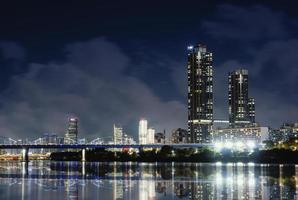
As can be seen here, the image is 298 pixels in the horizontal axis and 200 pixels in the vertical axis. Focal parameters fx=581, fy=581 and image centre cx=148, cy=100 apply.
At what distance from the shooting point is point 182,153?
647 ft

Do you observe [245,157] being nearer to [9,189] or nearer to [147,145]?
[147,145]

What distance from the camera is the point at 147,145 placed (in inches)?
7279

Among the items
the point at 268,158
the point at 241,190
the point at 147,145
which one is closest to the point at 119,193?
the point at 241,190

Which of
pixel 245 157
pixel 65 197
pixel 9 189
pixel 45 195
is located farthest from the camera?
pixel 245 157

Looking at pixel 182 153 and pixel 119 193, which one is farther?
pixel 182 153

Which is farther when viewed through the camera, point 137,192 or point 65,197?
point 137,192

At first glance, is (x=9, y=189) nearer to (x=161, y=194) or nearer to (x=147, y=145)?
(x=161, y=194)

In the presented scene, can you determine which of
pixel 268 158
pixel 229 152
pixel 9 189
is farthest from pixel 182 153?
pixel 9 189

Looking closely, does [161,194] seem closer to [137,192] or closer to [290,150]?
[137,192]

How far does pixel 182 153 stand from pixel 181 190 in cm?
15146

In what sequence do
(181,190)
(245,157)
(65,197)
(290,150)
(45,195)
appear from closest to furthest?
(65,197)
(45,195)
(181,190)
(290,150)
(245,157)

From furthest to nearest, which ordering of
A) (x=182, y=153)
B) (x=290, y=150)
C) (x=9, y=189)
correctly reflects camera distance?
(x=182, y=153)
(x=290, y=150)
(x=9, y=189)

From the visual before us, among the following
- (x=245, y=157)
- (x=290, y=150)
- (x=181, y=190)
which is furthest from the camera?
(x=245, y=157)

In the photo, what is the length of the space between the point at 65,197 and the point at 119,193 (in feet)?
16.4
